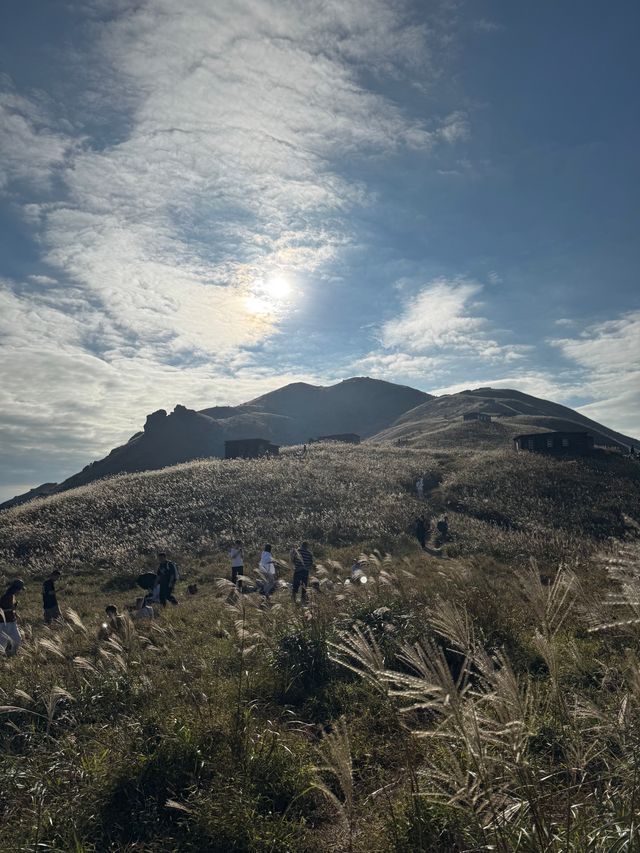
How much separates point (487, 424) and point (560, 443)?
3404 cm

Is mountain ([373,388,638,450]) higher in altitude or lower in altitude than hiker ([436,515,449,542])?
higher

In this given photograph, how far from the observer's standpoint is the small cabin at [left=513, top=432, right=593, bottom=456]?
177ft

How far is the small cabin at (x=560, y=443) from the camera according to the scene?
177 feet

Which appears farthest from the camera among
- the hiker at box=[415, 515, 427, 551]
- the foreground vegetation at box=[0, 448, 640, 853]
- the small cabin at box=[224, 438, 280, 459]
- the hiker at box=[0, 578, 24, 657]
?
the small cabin at box=[224, 438, 280, 459]

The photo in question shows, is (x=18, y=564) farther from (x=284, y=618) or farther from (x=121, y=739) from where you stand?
(x=121, y=739)

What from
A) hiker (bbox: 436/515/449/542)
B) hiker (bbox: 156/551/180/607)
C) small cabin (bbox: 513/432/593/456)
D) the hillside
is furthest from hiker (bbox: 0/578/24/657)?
small cabin (bbox: 513/432/593/456)

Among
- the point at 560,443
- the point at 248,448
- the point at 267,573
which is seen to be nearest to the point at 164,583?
the point at 267,573

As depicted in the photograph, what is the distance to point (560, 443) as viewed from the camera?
5641 cm

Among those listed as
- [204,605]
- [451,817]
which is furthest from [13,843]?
[204,605]

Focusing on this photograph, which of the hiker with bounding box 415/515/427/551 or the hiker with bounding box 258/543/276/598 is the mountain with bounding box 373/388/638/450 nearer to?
the hiker with bounding box 415/515/427/551

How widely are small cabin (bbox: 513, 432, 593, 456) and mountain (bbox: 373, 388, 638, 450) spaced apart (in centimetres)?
1425

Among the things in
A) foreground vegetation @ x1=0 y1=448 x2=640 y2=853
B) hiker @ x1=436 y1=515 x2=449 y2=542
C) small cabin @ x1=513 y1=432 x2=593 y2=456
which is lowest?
hiker @ x1=436 y1=515 x2=449 y2=542

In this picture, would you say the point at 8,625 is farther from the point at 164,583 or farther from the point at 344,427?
the point at 344,427

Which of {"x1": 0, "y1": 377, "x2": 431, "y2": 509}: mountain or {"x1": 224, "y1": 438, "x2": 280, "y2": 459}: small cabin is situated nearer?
{"x1": 224, "y1": 438, "x2": 280, "y2": 459}: small cabin
